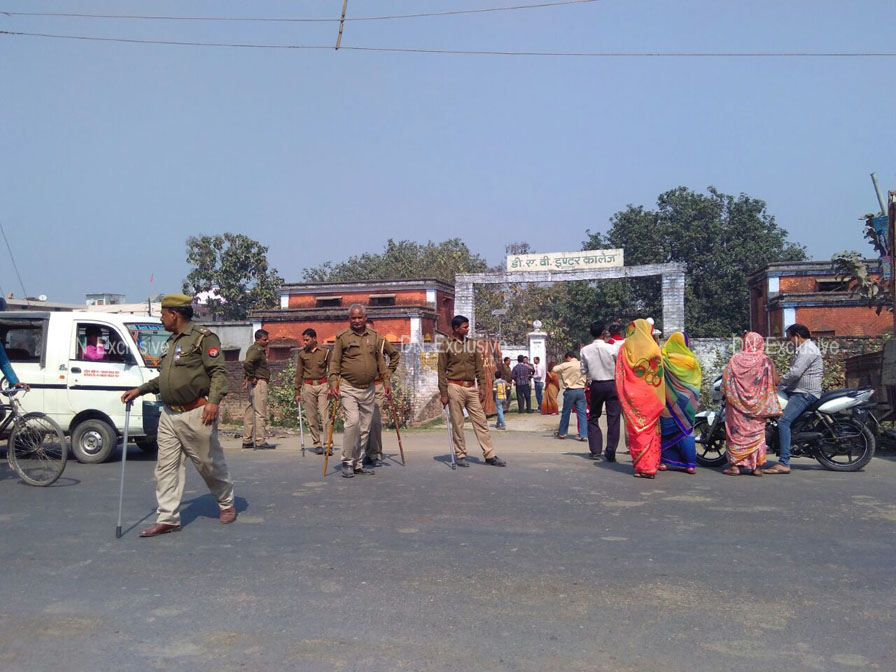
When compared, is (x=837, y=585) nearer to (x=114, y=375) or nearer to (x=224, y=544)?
(x=224, y=544)

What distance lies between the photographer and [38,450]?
8.16 metres

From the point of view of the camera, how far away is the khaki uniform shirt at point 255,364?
12117 millimetres

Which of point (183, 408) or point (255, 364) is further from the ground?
point (255, 364)

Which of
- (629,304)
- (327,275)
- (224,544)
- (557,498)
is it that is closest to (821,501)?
(557,498)

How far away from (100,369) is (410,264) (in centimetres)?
4414

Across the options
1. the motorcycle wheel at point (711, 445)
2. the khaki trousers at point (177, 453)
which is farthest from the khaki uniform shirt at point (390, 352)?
the motorcycle wheel at point (711, 445)

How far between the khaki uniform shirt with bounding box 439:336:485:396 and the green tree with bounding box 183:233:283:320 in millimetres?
40568

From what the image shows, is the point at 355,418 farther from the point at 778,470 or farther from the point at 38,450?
the point at 778,470

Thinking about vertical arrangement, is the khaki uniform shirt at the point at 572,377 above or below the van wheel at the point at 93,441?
above

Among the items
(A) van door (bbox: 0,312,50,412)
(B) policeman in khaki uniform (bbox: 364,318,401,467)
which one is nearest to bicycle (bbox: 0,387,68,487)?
(A) van door (bbox: 0,312,50,412)

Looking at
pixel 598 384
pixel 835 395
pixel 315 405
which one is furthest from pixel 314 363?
pixel 835 395

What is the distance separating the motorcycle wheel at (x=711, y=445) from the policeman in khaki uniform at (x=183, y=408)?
5.88 meters

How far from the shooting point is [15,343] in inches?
416

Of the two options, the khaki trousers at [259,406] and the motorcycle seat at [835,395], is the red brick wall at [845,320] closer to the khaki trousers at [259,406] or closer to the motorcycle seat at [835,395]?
the motorcycle seat at [835,395]
